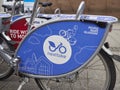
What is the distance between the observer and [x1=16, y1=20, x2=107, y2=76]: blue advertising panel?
3521 millimetres

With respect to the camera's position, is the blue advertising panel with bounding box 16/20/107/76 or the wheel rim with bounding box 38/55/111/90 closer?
the blue advertising panel with bounding box 16/20/107/76

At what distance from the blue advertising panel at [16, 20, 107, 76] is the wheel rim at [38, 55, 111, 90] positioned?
0.79 feet

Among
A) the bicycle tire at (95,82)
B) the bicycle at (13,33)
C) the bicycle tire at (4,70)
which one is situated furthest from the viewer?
the bicycle tire at (4,70)

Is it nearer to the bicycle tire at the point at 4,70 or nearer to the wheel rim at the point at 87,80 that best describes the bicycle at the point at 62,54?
the wheel rim at the point at 87,80

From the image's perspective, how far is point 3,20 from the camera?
4.27m

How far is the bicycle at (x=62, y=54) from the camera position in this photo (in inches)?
138

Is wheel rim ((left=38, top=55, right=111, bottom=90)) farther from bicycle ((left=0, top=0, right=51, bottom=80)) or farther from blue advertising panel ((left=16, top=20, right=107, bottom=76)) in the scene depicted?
bicycle ((left=0, top=0, right=51, bottom=80))

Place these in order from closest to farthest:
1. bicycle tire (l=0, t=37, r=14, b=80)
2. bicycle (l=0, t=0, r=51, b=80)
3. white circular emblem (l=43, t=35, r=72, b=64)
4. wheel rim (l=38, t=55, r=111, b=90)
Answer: white circular emblem (l=43, t=35, r=72, b=64) → wheel rim (l=38, t=55, r=111, b=90) → bicycle (l=0, t=0, r=51, b=80) → bicycle tire (l=0, t=37, r=14, b=80)

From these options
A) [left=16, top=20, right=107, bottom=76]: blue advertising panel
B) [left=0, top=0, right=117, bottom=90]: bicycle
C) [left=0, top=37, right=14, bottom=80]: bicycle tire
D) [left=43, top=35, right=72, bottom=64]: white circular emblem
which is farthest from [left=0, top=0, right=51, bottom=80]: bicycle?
[left=43, top=35, right=72, bottom=64]: white circular emblem

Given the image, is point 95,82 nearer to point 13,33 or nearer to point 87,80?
point 87,80

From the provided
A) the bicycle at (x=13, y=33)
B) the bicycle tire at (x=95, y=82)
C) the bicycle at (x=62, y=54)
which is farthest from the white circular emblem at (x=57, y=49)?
the bicycle at (x=13, y=33)

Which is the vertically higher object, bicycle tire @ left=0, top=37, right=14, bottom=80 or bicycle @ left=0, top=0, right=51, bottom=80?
bicycle @ left=0, top=0, right=51, bottom=80

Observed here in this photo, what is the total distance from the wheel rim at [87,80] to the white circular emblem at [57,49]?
0.95 feet

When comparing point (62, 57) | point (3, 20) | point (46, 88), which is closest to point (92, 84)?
point (46, 88)
